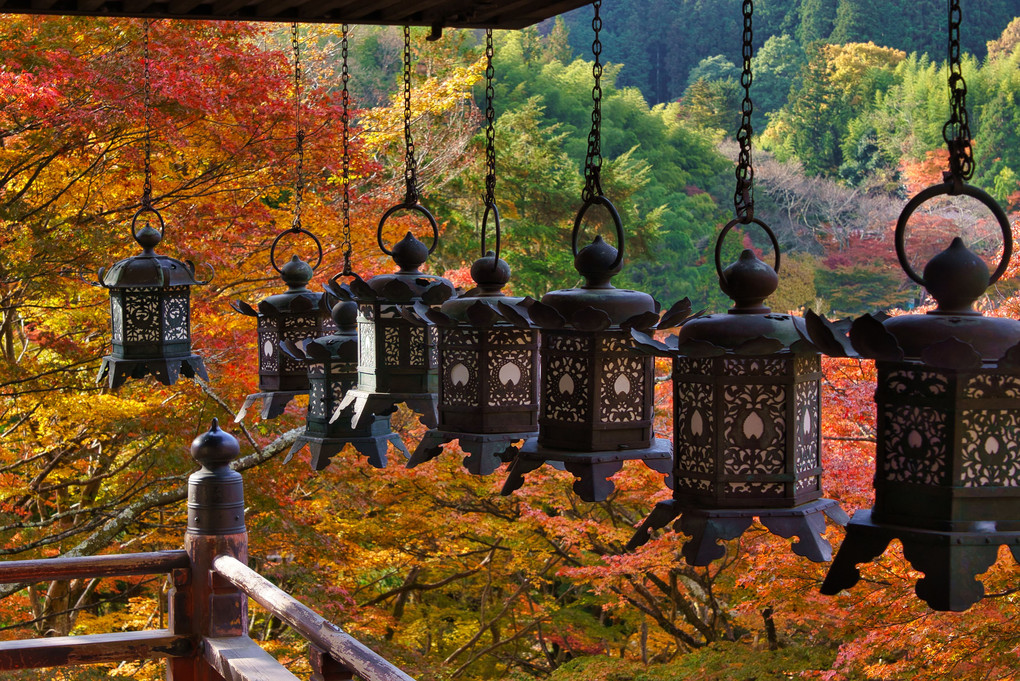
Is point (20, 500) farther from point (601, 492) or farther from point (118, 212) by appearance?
point (601, 492)

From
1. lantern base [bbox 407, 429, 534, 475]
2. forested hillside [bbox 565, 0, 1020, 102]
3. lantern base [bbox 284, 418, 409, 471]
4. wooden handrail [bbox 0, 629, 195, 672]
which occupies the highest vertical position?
forested hillside [bbox 565, 0, 1020, 102]

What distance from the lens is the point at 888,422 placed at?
1.44 m

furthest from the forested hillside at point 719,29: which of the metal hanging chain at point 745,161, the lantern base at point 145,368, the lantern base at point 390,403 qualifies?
the metal hanging chain at point 745,161

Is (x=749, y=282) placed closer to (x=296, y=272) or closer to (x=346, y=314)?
(x=346, y=314)

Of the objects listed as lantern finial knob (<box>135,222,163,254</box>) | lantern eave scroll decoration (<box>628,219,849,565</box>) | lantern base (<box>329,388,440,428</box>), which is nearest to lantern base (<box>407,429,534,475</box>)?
lantern base (<box>329,388,440,428</box>)

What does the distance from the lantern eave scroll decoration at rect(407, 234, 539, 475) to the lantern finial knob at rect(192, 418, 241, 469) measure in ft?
4.81

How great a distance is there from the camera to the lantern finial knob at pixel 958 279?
1358mm

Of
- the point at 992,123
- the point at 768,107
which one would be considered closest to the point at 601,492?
the point at 992,123

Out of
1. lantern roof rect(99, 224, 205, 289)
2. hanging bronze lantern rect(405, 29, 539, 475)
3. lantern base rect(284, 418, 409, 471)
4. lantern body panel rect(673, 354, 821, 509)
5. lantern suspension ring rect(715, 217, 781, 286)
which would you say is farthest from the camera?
lantern roof rect(99, 224, 205, 289)

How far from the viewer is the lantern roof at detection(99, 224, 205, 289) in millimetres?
3748

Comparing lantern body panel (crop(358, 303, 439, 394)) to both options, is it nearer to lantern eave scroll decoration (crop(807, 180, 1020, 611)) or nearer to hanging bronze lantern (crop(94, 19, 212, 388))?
hanging bronze lantern (crop(94, 19, 212, 388))

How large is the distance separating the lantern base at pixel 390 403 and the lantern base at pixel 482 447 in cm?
19

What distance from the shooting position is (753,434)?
5.34 feet

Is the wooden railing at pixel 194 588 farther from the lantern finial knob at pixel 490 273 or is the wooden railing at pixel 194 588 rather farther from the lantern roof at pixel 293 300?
the lantern finial knob at pixel 490 273
